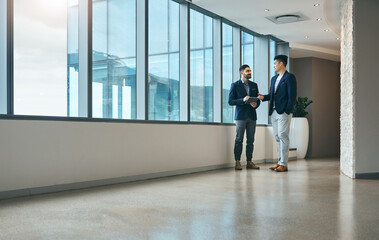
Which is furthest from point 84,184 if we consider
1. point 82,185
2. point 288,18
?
point 288,18

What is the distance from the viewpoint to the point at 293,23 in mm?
7609

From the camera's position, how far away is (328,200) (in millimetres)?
3643

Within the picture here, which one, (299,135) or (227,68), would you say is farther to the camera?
(299,135)

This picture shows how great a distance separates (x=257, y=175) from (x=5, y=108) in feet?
11.0

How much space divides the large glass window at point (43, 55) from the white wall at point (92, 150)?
261 millimetres

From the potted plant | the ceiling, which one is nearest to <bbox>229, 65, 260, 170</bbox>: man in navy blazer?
the ceiling

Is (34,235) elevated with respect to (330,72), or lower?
lower

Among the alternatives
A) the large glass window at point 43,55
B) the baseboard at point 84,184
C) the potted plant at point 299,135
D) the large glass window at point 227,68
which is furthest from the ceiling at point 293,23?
the baseboard at point 84,184

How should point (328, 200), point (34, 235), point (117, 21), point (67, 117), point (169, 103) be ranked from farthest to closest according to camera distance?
point (169, 103), point (117, 21), point (67, 117), point (328, 200), point (34, 235)

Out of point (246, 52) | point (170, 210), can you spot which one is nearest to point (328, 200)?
point (170, 210)

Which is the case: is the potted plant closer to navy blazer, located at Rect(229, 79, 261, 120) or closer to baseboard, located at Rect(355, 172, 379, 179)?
navy blazer, located at Rect(229, 79, 261, 120)

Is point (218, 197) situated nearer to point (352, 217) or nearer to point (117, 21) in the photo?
point (352, 217)

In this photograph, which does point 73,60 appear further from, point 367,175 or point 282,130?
point 367,175

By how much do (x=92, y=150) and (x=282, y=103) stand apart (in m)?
2.94
